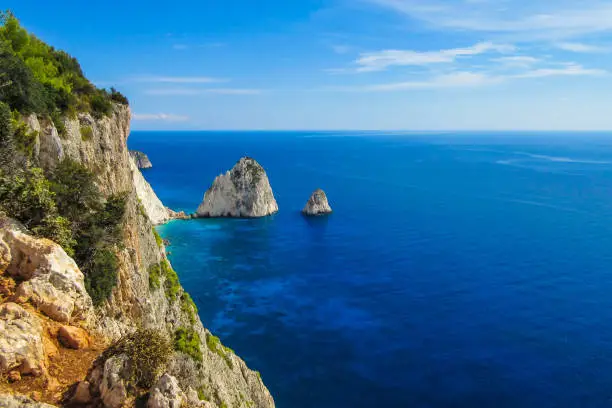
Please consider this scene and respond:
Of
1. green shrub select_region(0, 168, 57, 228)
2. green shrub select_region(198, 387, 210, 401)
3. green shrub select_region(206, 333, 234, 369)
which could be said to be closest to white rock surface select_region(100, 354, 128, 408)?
green shrub select_region(0, 168, 57, 228)

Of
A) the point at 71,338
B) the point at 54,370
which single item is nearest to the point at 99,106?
the point at 71,338

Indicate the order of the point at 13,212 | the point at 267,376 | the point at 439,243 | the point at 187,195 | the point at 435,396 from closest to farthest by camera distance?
the point at 13,212
the point at 435,396
the point at 267,376
the point at 439,243
the point at 187,195

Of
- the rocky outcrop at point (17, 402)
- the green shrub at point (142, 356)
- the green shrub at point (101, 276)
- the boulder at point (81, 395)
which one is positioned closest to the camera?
the rocky outcrop at point (17, 402)

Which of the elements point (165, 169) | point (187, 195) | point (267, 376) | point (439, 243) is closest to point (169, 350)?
point (267, 376)

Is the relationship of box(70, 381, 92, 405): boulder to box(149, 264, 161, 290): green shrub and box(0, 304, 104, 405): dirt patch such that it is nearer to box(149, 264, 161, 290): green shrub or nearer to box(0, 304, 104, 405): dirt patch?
box(0, 304, 104, 405): dirt patch

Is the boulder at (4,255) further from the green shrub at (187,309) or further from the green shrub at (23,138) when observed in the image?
the green shrub at (187,309)

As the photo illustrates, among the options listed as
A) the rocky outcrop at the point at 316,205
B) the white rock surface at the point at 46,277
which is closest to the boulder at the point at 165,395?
the white rock surface at the point at 46,277

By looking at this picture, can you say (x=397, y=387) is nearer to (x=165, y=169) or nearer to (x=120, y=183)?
(x=120, y=183)

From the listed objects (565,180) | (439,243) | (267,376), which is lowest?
(267,376)
